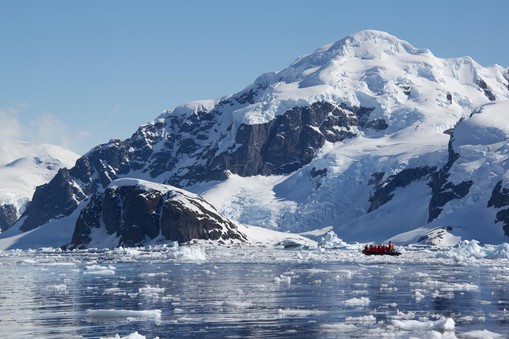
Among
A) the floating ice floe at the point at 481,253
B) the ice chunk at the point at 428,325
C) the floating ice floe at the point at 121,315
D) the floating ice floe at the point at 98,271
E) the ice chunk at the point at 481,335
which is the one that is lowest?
the ice chunk at the point at 481,335

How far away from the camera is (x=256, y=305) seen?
6775 centimetres

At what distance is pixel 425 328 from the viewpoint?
2149 inches

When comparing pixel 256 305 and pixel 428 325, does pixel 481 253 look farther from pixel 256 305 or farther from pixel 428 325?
pixel 428 325

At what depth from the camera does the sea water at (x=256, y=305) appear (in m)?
54.8

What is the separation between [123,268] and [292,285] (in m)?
41.6

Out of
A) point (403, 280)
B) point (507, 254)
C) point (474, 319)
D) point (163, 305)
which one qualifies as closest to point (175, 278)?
point (403, 280)

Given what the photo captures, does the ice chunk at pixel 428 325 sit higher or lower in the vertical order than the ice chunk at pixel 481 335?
higher

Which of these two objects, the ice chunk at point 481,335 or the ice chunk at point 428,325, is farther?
the ice chunk at point 428,325

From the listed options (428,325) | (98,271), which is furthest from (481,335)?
(98,271)

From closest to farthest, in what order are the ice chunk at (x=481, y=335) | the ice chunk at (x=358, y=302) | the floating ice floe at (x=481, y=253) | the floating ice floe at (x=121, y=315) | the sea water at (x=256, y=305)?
the ice chunk at (x=481, y=335) → the sea water at (x=256, y=305) → the floating ice floe at (x=121, y=315) → the ice chunk at (x=358, y=302) → the floating ice floe at (x=481, y=253)

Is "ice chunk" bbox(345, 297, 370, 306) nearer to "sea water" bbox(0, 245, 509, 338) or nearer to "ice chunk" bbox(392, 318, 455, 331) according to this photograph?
"sea water" bbox(0, 245, 509, 338)

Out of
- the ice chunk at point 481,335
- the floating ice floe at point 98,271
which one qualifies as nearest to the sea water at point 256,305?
the ice chunk at point 481,335

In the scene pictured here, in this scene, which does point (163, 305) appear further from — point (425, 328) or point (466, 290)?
point (466, 290)

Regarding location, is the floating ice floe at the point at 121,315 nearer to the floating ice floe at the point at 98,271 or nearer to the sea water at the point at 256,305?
the sea water at the point at 256,305
